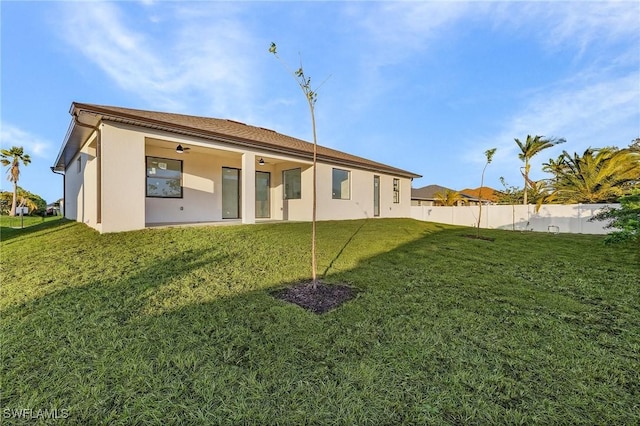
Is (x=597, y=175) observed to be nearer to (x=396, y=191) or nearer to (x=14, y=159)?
(x=396, y=191)

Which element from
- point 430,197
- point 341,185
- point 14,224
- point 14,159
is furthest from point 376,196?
point 14,159

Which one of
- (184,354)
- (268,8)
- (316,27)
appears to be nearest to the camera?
(184,354)

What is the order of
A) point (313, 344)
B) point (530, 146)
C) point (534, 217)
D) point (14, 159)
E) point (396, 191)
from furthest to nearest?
point (530, 146) < point (14, 159) < point (396, 191) < point (534, 217) < point (313, 344)

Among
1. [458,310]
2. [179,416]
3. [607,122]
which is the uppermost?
[607,122]

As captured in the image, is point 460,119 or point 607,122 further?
point 460,119

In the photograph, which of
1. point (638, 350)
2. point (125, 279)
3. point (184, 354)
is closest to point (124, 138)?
point (125, 279)

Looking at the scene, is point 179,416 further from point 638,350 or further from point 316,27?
point 316,27

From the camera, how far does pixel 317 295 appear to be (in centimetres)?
393

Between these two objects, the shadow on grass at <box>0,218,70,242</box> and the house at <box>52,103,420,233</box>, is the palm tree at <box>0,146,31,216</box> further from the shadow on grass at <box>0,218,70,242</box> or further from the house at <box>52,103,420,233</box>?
the shadow on grass at <box>0,218,70,242</box>

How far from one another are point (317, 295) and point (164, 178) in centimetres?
809

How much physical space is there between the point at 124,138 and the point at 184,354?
22.1 feet

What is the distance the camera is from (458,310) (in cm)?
347

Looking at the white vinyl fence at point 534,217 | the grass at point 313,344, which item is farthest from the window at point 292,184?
the white vinyl fence at point 534,217

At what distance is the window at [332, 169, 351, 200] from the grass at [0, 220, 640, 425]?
7.57m
